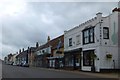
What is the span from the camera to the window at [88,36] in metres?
38.0

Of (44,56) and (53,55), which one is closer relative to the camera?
(53,55)

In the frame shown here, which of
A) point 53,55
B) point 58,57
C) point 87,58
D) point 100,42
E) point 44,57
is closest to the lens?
point 100,42

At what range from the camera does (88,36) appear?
39312 mm

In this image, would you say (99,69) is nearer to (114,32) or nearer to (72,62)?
(114,32)

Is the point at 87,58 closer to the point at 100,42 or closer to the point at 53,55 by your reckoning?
the point at 100,42

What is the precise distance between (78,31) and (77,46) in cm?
244

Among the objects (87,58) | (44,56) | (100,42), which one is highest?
(100,42)

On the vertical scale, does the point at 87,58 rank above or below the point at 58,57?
below

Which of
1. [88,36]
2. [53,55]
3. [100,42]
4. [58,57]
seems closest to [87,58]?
[88,36]

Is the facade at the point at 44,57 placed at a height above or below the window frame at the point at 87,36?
below

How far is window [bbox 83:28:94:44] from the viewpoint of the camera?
1497 inches

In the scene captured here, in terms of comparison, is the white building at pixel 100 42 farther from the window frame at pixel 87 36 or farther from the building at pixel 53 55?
the building at pixel 53 55

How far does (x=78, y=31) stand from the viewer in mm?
A: 43531

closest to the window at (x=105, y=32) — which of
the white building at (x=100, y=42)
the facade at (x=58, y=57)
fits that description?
the white building at (x=100, y=42)
